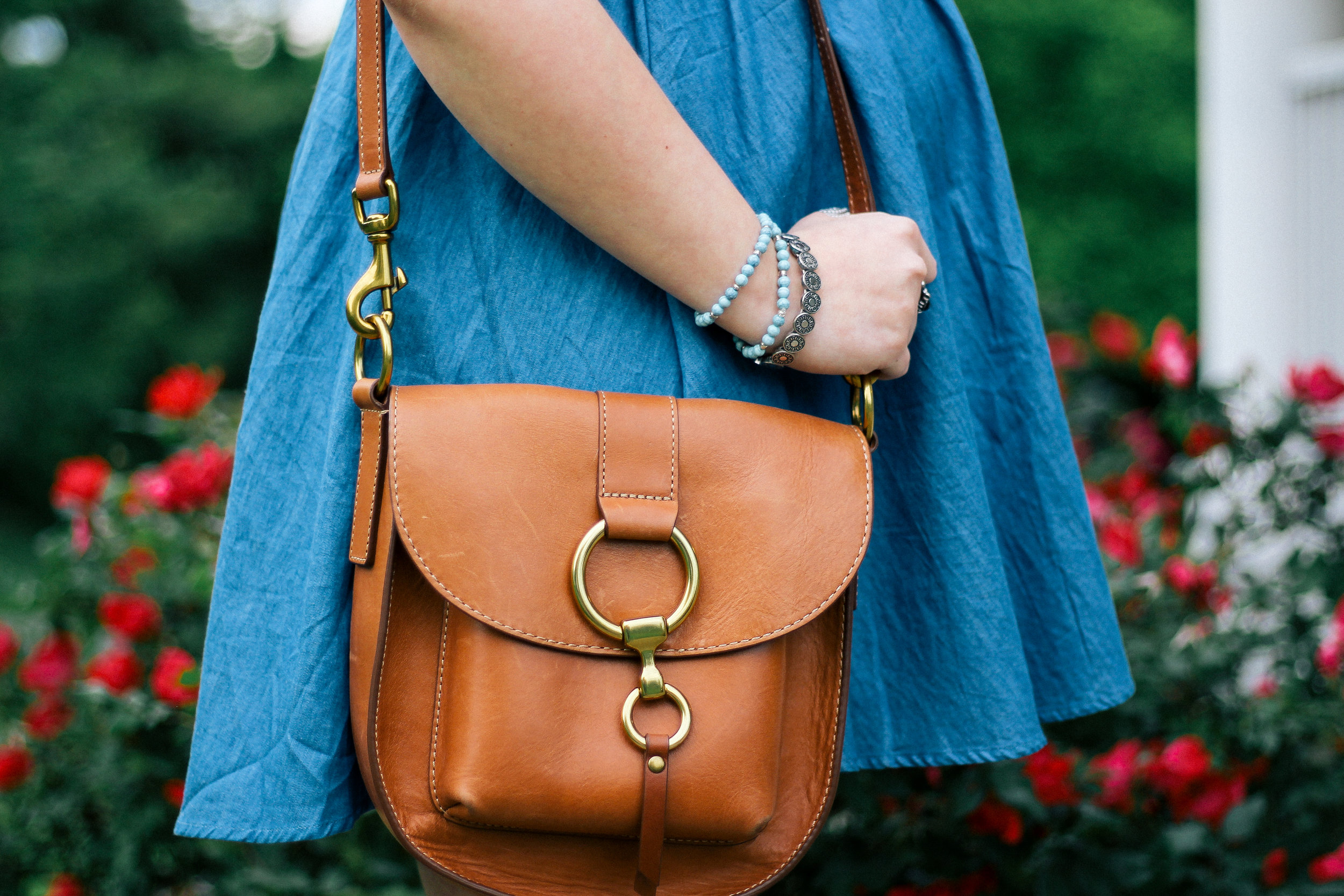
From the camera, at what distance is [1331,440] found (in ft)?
7.32

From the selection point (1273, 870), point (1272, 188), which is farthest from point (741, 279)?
point (1272, 188)

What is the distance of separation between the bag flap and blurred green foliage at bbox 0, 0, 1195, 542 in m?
10.4

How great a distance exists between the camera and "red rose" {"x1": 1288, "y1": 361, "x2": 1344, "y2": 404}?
7.29ft

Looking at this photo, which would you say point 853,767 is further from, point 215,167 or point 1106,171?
point 215,167

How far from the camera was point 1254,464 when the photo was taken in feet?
7.68

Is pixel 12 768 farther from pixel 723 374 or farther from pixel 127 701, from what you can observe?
pixel 723 374

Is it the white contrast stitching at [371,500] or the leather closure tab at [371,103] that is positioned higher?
the leather closure tab at [371,103]

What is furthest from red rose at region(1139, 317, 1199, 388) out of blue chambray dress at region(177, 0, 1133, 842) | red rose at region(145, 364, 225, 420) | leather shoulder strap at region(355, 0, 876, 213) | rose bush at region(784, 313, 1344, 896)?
red rose at region(145, 364, 225, 420)

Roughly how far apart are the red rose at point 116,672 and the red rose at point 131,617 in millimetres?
50

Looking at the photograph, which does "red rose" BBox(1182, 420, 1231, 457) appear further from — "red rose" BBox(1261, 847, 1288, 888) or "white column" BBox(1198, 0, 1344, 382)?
"white column" BBox(1198, 0, 1344, 382)

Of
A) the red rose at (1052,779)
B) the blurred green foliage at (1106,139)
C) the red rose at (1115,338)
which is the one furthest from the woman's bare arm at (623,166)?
the blurred green foliage at (1106,139)

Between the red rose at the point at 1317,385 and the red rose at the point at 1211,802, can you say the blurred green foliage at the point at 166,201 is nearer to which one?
the red rose at the point at 1317,385

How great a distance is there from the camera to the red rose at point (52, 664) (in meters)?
2.21

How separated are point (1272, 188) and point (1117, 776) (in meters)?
2.91
